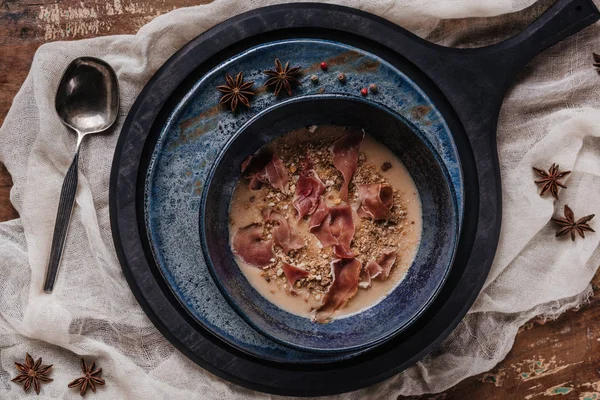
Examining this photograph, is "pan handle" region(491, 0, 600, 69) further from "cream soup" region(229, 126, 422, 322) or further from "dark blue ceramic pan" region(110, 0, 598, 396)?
"cream soup" region(229, 126, 422, 322)

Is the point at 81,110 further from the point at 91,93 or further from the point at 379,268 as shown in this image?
the point at 379,268

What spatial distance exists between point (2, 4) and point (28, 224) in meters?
0.60

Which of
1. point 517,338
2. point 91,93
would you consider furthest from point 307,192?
point 517,338

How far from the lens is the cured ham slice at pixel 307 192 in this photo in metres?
1.55

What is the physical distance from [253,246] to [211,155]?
0.26m

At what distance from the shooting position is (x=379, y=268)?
1.55 m

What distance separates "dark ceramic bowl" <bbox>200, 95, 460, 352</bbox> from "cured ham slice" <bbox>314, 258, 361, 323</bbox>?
32mm

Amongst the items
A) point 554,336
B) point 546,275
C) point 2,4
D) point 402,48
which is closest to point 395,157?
point 402,48

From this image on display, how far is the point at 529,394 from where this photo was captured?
1.74 meters

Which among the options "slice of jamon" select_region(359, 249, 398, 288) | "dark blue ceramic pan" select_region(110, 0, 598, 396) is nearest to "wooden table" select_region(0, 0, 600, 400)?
"dark blue ceramic pan" select_region(110, 0, 598, 396)

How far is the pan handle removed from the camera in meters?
1.51

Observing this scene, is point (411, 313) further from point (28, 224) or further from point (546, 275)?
point (28, 224)

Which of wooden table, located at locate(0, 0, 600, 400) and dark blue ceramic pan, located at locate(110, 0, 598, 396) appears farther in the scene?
wooden table, located at locate(0, 0, 600, 400)

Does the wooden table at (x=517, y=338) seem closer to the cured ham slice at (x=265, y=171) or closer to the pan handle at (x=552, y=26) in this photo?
the cured ham slice at (x=265, y=171)
